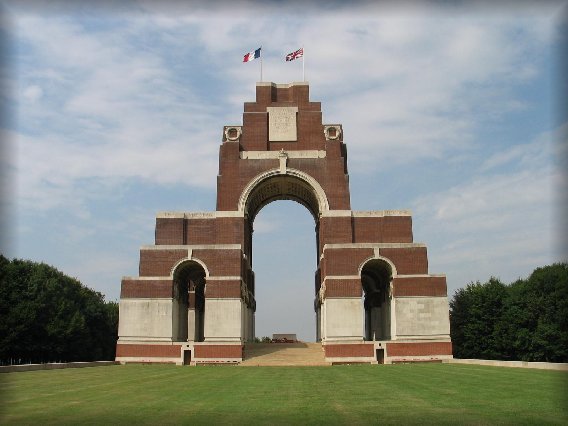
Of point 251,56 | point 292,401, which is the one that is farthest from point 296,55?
point 292,401

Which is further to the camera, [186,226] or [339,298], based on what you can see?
[186,226]

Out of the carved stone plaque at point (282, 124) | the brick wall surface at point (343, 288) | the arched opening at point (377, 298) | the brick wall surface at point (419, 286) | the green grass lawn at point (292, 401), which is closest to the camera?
the green grass lawn at point (292, 401)

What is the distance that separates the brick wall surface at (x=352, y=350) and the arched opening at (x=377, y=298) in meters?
3.85

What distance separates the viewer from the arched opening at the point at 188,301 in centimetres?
4466

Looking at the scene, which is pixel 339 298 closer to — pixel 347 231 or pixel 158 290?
pixel 347 231

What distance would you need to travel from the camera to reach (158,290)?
43.2 metres

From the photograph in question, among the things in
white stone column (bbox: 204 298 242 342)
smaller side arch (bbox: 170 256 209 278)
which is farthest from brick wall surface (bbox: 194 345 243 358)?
smaller side arch (bbox: 170 256 209 278)

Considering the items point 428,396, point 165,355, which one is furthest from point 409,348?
point 428,396

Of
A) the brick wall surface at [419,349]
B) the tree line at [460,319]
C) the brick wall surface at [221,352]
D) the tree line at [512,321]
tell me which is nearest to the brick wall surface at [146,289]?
the brick wall surface at [221,352]

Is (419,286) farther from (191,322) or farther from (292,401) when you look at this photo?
(292,401)

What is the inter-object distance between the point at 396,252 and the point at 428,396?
26539 millimetres

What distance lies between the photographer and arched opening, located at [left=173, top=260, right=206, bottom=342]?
44.7m

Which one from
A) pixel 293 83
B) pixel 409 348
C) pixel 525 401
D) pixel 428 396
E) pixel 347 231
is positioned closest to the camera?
pixel 525 401

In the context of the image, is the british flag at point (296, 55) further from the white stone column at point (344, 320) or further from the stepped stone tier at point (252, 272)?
the white stone column at point (344, 320)
